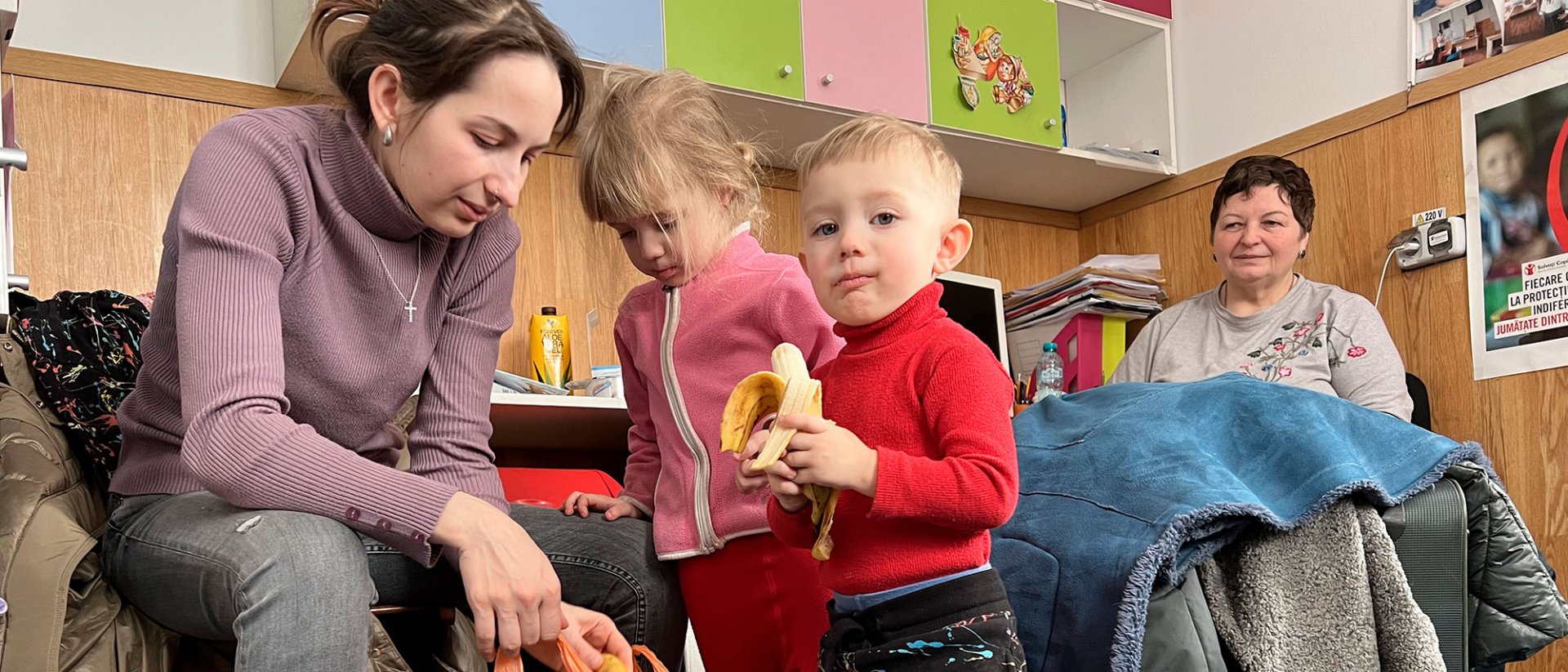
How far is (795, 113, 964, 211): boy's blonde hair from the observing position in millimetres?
1073

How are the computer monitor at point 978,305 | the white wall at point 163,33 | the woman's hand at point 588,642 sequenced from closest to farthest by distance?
the woman's hand at point 588,642 → the white wall at point 163,33 → the computer monitor at point 978,305

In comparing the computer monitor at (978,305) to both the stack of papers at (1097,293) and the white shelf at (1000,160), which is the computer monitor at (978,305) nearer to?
the stack of papers at (1097,293)

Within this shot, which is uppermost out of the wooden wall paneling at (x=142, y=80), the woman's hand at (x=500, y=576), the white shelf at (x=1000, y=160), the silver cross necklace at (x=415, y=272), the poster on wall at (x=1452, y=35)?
the poster on wall at (x=1452, y=35)

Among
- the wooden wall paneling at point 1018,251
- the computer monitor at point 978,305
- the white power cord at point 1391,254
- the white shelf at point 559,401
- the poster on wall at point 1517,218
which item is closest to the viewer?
the white shelf at point 559,401

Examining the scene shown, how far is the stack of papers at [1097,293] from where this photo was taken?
2830 millimetres

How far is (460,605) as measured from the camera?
1.18m

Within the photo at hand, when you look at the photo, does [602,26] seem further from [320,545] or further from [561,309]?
[320,545]

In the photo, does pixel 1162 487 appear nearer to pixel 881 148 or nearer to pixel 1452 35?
pixel 881 148

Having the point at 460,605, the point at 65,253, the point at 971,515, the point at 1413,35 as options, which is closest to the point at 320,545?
the point at 460,605

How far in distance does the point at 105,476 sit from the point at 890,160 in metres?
0.91

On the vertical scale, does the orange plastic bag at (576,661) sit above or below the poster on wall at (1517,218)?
below

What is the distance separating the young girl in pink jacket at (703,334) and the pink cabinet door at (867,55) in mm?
1086

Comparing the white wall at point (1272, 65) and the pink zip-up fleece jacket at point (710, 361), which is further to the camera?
the white wall at point (1272, 65)

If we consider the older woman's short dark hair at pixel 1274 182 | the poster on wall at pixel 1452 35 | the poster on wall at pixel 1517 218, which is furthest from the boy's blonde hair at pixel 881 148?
the poster on wall at pixel 1452 35
